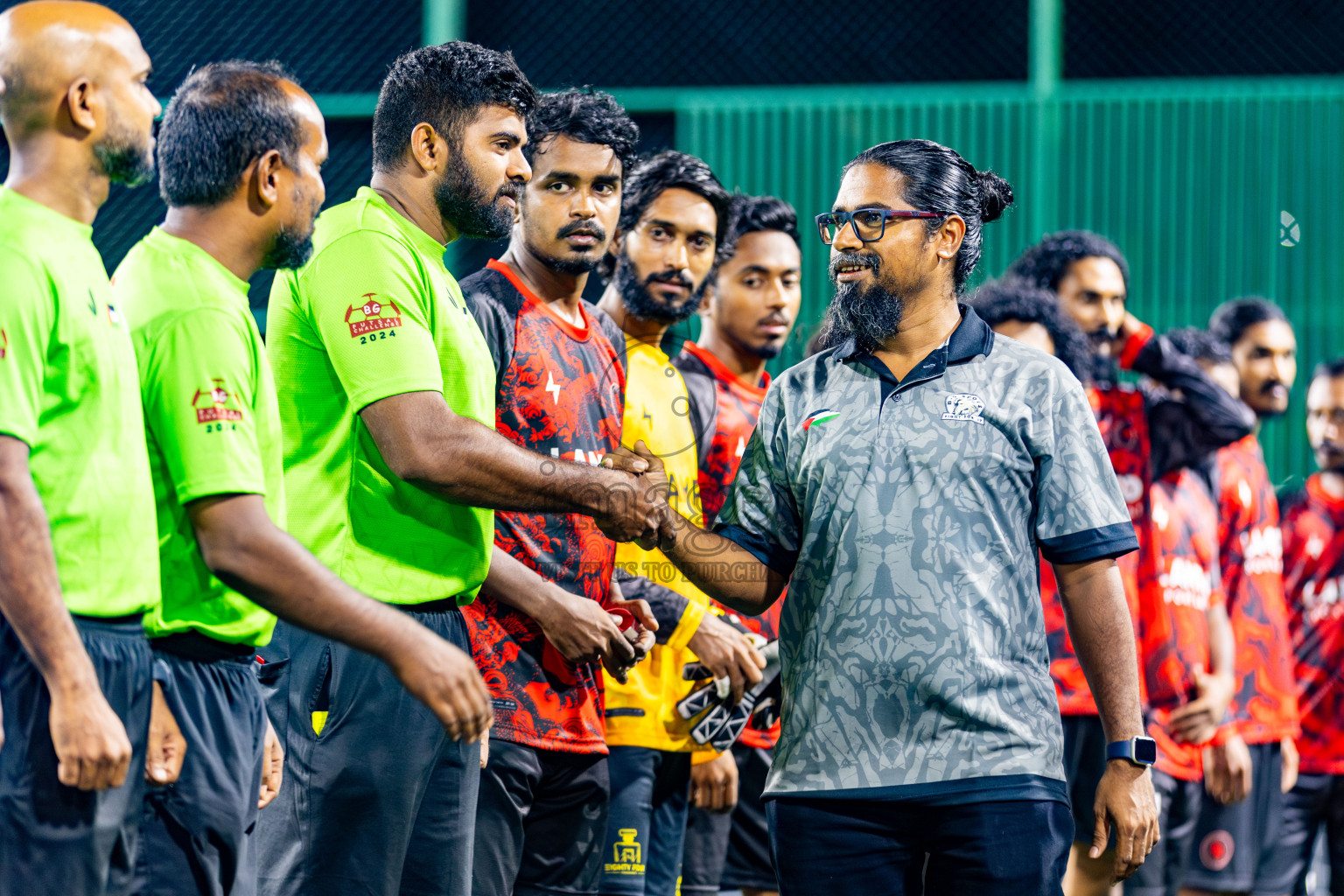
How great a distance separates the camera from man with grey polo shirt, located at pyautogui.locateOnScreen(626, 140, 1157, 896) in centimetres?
249

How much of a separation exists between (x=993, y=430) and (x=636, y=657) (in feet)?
3.03

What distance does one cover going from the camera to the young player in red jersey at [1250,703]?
505 centimetres

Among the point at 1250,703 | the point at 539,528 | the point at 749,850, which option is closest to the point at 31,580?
the point at 539,528

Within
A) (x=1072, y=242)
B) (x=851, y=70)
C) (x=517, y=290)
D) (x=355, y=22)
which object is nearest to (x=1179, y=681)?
(x=1072, y=242)

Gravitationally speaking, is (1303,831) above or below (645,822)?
below

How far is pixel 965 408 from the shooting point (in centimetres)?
263

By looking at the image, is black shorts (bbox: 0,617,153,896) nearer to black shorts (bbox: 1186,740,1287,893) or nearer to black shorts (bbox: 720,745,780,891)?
black shorts (bbox: 720,745,780,891)

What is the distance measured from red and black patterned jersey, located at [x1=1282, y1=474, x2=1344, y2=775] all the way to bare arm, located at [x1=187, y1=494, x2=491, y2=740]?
430 cm

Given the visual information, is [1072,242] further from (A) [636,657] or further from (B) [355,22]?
(B) [355,22]

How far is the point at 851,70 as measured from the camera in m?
8.59

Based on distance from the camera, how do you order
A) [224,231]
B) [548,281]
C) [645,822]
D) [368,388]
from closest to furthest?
[224,231] < [368,388] < [548,281] < [645,822]

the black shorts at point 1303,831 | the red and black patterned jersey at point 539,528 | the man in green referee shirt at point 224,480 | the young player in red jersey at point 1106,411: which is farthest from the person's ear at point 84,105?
the black shorts at point 1303,831

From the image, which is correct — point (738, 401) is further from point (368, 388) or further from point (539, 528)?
point (368, 388)

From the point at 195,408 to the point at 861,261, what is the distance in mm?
1306
